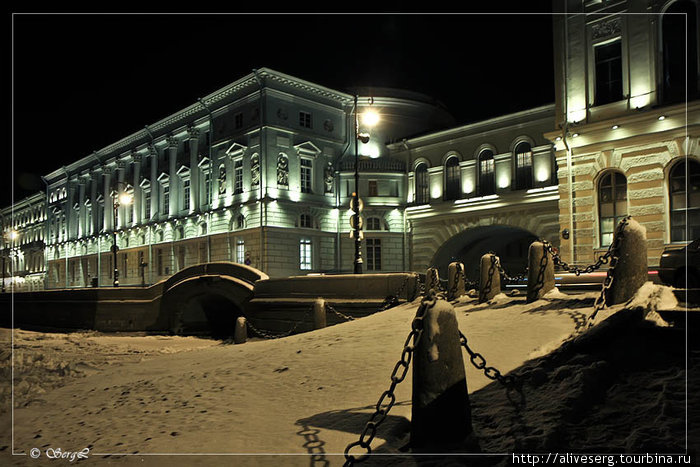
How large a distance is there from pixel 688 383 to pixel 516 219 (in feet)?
88.1

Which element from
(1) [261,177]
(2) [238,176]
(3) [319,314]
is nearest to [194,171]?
(2) [238,176]

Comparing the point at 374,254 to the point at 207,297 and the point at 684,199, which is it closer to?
the point at 207,297

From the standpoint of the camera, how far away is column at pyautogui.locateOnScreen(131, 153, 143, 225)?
49.9 m

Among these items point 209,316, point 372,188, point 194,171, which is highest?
point 194,171

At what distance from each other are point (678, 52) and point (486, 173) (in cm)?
1571

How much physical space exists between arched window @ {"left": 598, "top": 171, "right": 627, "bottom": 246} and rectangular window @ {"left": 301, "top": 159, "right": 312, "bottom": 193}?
71.2ft

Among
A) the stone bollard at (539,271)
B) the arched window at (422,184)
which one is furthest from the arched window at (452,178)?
the stone bollard at (539,271)

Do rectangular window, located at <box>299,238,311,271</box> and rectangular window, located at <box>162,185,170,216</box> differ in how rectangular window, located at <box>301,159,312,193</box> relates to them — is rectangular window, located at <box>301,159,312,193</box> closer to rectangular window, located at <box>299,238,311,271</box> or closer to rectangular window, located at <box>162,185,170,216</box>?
rectangular window, located at <box>299,238,311,271</box>

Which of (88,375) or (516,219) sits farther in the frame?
(516,219)

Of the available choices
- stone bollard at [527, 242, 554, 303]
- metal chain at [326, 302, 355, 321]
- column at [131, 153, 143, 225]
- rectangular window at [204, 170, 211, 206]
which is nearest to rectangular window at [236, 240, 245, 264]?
rectangular window at [204, 170, 211, 206]

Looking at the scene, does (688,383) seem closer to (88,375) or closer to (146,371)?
(146,371)

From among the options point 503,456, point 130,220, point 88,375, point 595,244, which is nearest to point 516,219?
point 595,244

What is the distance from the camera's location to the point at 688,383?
5.01 metres

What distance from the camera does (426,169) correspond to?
36.5 m
